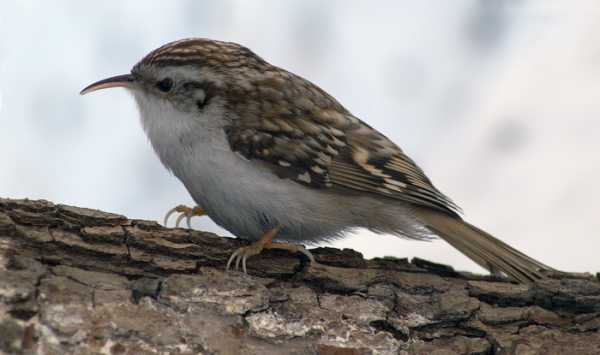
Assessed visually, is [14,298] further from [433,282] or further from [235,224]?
[433,282]

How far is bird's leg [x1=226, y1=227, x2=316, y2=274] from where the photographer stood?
231cm

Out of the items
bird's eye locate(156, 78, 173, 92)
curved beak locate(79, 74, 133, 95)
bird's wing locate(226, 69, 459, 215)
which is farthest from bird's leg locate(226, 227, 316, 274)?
curved beak locate(79, 74, 133, 95)

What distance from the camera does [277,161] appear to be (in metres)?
2.53

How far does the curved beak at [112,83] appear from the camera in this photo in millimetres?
2773

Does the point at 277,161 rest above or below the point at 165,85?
below

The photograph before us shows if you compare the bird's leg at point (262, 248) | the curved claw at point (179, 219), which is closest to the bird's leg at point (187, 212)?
the curved claw at point (179, 219)

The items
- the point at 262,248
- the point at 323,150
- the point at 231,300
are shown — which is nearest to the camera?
the point at 231,300

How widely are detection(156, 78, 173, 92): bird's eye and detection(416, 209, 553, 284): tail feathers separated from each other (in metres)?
0.89

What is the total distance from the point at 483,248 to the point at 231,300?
868 mm

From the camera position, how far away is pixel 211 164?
252 cm

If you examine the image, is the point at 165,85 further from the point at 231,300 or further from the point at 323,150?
the point at 231,300

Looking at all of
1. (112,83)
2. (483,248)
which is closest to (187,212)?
(112,83)

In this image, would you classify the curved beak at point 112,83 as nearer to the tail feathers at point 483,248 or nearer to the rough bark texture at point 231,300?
the rough bark texture at point 231,300

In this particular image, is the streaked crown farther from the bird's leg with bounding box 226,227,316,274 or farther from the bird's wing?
the bird's leg with bounding box 226,227,316,274
